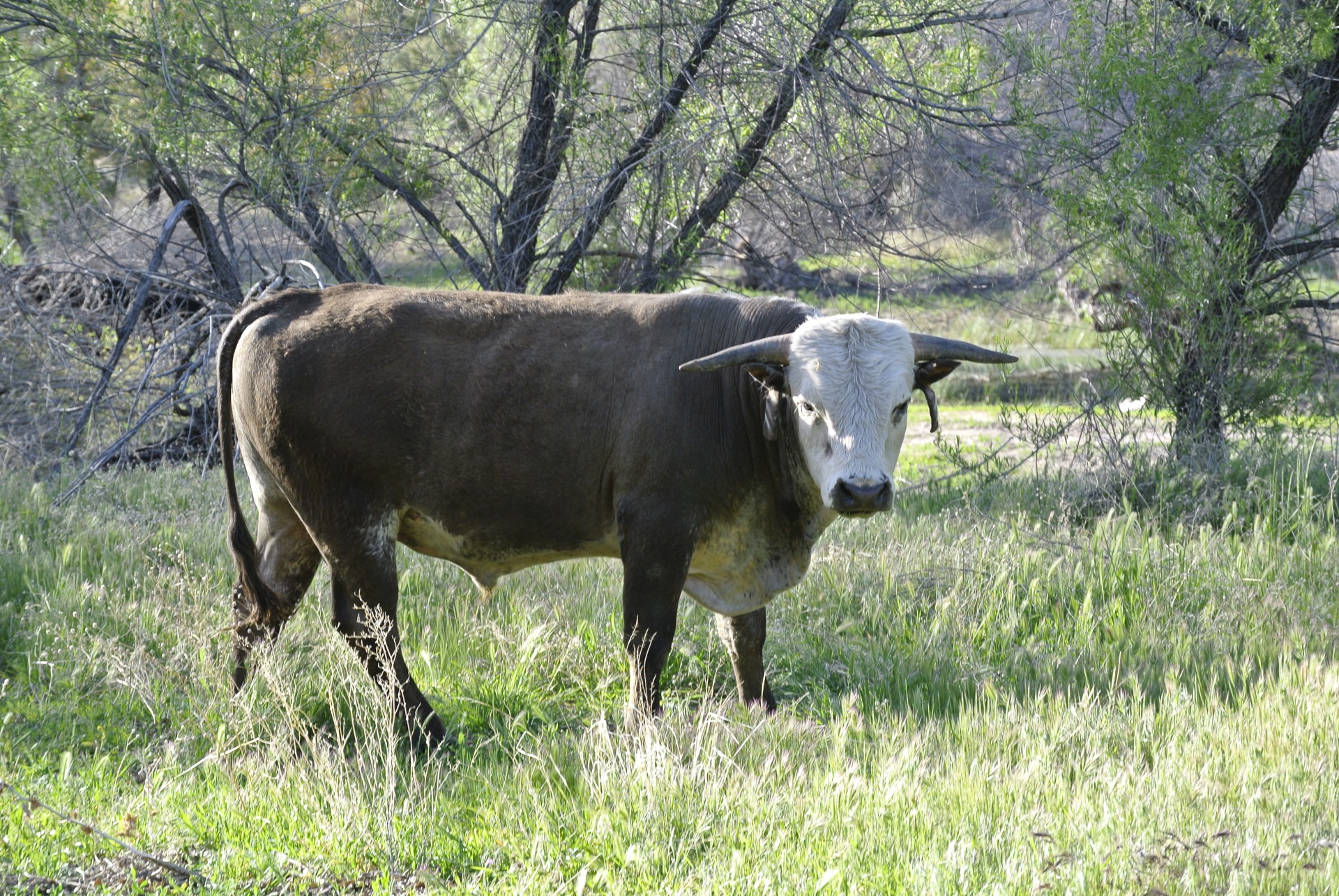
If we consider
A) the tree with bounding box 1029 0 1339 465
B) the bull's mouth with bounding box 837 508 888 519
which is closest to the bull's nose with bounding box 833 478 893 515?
the bull's mouth with bounding box 837 508 888 519

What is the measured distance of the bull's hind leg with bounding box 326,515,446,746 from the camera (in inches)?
191

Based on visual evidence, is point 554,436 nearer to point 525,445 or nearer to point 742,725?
point 525,445

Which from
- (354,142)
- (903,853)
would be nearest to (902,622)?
(903,853)

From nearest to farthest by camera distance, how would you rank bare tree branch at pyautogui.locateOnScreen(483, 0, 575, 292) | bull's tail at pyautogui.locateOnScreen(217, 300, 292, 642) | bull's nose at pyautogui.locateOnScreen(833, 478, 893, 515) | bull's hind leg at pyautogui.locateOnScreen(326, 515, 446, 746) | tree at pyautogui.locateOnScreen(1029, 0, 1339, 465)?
bull's nose at pyautogui.locateOnScreen(833, 478, 893, 515) → bull's hind leg at pyautogui.locateOnScreen(326, 515, 446, 746) → bull's tail at pyautogui.locateOnScreen(217, 300, 292, 642) → tree at pyautogui.locateOnScreen(1029, 0, 1339, 465) → bare tree branch at pyautogui.locateOnScreen(483, 0, 575, 292)

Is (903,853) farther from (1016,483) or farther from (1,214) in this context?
(1,214)

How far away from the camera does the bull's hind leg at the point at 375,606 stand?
15.9ft

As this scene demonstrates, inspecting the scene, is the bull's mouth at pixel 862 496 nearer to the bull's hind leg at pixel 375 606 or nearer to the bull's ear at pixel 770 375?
the bull's ear at pixel 770 375

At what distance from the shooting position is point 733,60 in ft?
28.4

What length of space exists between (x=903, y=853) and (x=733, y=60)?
21.2ft

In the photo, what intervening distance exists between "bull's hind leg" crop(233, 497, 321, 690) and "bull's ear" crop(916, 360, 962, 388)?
2.61 metres

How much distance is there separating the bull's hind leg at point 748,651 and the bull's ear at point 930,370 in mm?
1172

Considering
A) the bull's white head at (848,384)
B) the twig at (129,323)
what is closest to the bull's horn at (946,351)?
the bull's white head at (848,384)

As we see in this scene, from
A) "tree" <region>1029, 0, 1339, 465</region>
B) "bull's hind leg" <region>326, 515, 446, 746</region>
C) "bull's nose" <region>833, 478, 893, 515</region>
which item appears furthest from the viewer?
"tree" <region>1029, 0, 1339, 465</region>

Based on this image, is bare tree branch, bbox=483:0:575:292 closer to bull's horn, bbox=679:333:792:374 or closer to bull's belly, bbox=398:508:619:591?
bull's belly, bbox=398:508:619:591
